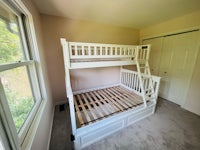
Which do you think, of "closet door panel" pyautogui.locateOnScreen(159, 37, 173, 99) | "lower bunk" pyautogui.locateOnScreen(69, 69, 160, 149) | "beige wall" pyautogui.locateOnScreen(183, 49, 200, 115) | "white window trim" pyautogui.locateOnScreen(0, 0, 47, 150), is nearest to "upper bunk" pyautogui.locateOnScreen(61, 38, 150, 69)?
"white window trim" pyautogui.locateOnScreen(0, 0, 47, 150)

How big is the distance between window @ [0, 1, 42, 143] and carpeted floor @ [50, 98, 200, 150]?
77 cm

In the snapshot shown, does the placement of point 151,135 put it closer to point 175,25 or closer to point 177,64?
point 177,64

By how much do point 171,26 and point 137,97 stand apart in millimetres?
2214

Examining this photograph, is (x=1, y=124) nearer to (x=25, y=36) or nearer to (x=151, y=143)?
(x=25, y=36)

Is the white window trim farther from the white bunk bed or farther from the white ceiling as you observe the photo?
the white ceiling

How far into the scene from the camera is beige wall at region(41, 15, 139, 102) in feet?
7.09

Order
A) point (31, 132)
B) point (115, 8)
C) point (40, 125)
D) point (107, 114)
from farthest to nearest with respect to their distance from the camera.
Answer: point (115, 8), point (107, 114), point (40, 125), point (31, 132)

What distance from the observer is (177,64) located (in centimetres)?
244

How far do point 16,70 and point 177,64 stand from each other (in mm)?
3457

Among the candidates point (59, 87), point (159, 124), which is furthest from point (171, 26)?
point (59, 87)

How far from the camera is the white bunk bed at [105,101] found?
1.36 meters

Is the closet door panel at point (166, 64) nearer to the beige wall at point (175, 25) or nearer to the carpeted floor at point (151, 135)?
the beige wall at point (175, 25)

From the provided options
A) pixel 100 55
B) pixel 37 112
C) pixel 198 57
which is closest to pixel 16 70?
pixel 37 112

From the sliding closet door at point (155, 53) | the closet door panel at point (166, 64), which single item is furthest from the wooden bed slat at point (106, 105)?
the sliding closet door at point (155, 53)
